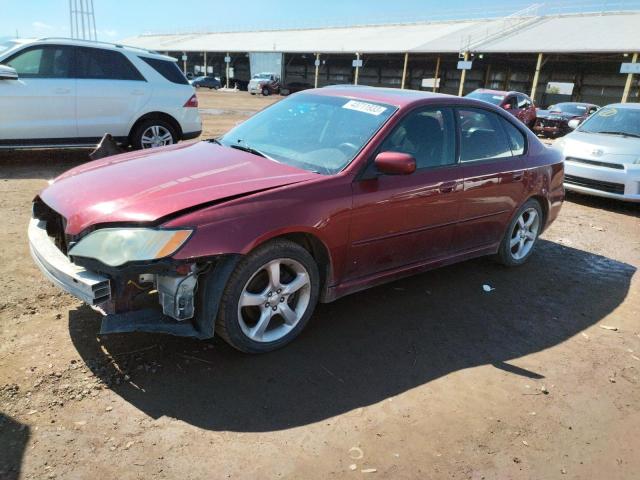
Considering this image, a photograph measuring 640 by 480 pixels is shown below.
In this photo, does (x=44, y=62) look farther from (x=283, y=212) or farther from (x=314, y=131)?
(x=283, y=212)

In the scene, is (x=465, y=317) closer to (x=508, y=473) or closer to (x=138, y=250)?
(x=508, y=473)

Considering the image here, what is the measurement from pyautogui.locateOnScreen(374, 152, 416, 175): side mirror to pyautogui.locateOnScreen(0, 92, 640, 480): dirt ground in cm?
116

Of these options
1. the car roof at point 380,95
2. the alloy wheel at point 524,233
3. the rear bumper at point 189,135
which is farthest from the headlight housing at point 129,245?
the rear bumper at point 189,135

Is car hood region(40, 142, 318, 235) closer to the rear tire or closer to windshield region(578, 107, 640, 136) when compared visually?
the rear tire

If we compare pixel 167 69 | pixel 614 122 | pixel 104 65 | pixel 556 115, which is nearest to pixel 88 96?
pixel 104 65

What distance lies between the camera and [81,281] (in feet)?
9.02

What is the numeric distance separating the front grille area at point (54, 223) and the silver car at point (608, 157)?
773 cm

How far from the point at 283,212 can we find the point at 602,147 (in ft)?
23.3

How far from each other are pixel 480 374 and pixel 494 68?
4720 cm

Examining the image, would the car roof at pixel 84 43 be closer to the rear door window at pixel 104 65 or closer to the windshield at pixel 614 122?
the rear door window at pixel 104 65

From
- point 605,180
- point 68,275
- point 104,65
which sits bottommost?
point 605,180

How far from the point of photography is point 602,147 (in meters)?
8.29

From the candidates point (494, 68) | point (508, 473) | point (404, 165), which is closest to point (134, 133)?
point (404, 165)

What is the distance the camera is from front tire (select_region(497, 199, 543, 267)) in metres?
5.12
